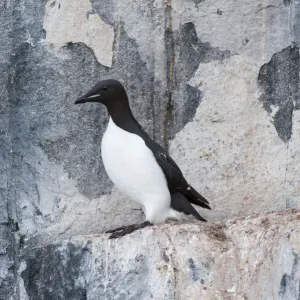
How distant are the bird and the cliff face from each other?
0.40 meters

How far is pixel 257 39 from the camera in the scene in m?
6.34

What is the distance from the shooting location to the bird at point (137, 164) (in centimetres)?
569

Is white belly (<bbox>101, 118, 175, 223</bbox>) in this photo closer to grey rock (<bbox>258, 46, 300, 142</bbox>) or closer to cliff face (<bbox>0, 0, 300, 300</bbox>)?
cliff face (<bbox>0, 0, 300, 300</bbox>)

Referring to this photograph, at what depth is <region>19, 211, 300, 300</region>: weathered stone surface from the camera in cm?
496

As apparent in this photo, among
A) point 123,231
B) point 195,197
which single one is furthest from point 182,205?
point 123,231

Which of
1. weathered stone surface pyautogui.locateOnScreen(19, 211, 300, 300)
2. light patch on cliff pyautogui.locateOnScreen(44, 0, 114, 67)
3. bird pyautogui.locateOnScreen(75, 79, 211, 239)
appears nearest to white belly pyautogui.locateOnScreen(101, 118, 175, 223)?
bird pyautogui.locateOnScreen(75, 79, 211, 239)

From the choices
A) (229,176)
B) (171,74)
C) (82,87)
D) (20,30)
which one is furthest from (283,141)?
(20,30)

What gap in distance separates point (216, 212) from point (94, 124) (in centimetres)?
83

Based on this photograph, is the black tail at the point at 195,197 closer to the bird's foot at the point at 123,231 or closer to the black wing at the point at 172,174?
the black wing at the point at 172,174

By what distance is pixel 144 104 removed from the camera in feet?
20.7

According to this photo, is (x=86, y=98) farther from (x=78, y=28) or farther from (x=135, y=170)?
(x=78, y=28)

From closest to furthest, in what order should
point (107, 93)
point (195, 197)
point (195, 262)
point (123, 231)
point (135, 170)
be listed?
point (195, 262) < point (123, 231) < point (135, 170) < point (107, 93) < point (195, 197)

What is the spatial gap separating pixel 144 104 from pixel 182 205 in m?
0.72

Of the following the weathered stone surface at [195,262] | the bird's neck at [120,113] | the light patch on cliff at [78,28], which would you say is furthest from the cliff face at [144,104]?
the weathered stone surface at [195,262]
